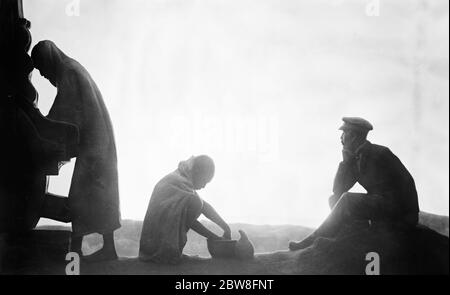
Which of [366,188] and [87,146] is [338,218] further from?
[87,146]

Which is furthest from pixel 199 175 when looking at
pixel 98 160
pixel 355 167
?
pixel 355 167

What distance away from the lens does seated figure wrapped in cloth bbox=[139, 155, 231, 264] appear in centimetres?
701

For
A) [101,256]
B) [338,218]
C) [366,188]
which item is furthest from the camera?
[366,188]

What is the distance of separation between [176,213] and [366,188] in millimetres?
1959

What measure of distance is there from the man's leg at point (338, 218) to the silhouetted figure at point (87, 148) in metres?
1.87

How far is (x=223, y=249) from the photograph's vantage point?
7031 millimetres

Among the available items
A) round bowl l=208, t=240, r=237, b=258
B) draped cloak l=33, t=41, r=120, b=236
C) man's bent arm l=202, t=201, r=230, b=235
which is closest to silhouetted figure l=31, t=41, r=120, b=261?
draped cloak l=33, t=41, r=120, b=236

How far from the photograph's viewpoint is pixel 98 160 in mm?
7207

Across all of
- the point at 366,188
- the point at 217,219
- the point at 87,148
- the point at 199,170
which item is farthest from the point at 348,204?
the point at 87,148

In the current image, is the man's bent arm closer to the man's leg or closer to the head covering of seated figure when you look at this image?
the head covering of seated figure

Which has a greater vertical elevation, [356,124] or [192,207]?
[356,124]

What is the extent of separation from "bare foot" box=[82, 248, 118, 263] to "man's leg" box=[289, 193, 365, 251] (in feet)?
5.84

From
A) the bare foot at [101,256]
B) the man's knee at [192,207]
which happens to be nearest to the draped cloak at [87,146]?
the bare foot at [101,256]

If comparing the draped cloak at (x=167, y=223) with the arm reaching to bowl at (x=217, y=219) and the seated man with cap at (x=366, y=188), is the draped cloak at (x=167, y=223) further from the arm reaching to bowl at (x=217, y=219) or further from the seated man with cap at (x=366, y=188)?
the seated man with cap at (x=366, y=188)
